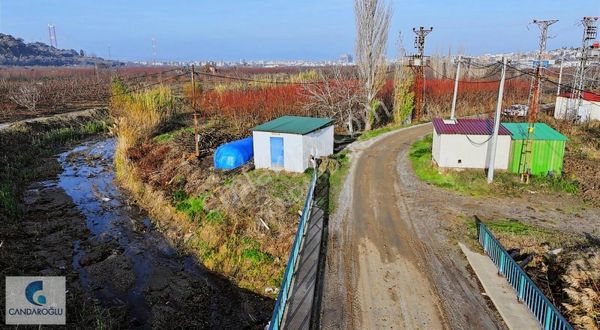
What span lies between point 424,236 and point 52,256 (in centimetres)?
1319

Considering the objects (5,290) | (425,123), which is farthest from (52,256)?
(425,123)

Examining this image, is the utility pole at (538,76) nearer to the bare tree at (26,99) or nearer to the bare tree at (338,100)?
the bare tree at (338,100)

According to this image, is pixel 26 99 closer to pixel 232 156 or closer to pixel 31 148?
pixel 31 148

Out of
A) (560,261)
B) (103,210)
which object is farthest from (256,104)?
(560,261)

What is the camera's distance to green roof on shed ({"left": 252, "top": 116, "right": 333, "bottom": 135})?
63.4 ft

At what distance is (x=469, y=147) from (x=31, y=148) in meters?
29.5

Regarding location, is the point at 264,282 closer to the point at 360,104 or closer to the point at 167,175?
the point at 167,175

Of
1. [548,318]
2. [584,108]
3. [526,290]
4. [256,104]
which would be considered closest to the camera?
[548,318]

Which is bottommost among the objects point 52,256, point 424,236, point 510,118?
point 52,256

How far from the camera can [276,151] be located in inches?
768

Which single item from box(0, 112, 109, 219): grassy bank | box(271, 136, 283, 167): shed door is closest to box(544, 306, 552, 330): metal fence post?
box(271, 136, 283, 167): shed door

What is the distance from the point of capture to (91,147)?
32438 millimetres

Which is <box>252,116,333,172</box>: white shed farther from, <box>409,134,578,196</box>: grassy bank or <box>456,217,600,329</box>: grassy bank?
<box>456,217,600,329</box>: grassy bank

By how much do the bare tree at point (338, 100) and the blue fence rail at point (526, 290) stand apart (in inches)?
741
